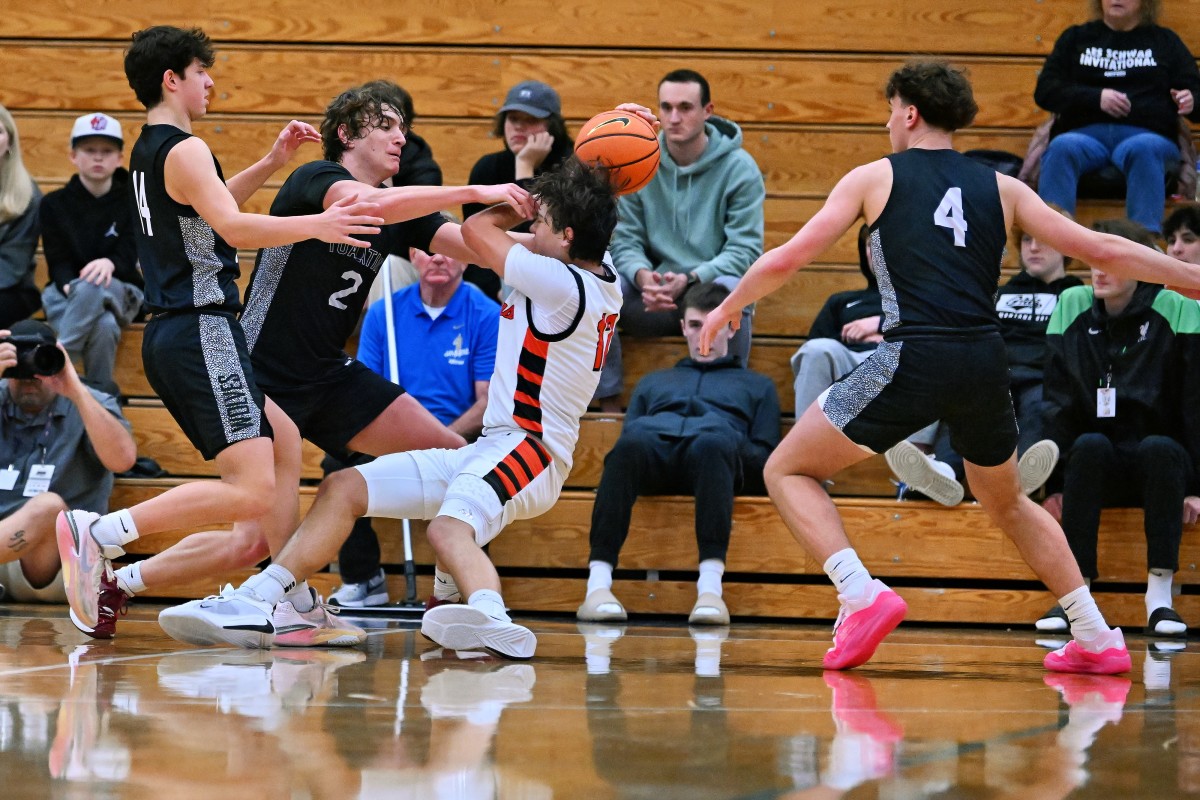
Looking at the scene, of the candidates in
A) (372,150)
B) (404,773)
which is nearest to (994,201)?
(372,150)

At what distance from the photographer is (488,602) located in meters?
4.09

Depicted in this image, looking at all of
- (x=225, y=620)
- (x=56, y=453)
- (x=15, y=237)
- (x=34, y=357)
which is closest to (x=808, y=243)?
(x=225, y=620)

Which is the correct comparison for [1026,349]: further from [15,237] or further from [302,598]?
[15,237]

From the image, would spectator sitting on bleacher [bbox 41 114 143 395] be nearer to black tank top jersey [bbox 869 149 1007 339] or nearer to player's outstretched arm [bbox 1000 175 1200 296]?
black tank top jersey [bbox 869 149 1007 339]

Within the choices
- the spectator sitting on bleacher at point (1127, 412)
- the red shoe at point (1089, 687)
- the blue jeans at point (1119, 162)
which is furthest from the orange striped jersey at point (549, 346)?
the blue jeans at point (1119, 162)

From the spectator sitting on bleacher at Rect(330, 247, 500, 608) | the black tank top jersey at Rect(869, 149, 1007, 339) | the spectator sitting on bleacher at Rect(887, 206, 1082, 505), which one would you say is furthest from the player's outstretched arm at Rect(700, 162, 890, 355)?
the spectator sitting on bleacher at Rect(330, 247, 500, 608)

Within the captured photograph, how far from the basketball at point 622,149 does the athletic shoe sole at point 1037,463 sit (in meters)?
2.46

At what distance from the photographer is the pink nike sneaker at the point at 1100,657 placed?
14.0 feet

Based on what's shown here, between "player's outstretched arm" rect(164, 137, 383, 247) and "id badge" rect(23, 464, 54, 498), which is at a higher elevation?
"player's outstretched arm" rect(164, 137, 383, 247)

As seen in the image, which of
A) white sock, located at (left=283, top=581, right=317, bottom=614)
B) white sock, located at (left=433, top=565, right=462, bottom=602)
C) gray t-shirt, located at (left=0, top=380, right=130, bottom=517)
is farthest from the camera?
gray t-shirt, located at (left=0, top=380, right=130, bottom=517)

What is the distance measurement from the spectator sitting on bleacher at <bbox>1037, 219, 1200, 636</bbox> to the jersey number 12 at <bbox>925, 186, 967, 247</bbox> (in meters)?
2.18

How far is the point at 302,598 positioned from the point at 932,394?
7.26 ft

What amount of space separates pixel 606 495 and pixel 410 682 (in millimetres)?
2832

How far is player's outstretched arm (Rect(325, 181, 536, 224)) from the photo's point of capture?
426cm
